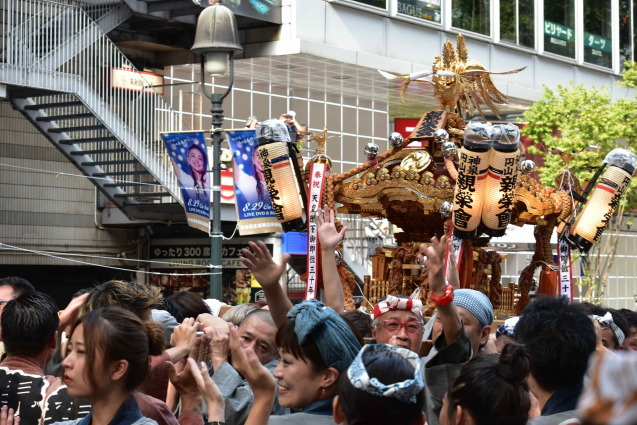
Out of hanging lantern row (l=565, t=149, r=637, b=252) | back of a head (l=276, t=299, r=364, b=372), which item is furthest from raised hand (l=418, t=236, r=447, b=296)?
hanging lantern row (l=565, t=149, r=637, b=252)

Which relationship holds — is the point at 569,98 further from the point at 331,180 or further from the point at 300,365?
the point at 300,365

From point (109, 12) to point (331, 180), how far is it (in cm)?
847

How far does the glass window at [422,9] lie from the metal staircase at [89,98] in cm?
676

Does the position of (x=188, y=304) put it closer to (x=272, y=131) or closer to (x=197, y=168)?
(x=272, y=131)

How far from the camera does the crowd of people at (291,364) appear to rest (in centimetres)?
370

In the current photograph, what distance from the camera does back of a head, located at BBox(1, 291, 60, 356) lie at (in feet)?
16.5

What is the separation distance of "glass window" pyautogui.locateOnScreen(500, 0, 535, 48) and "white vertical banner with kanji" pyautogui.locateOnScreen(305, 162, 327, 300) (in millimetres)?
16143

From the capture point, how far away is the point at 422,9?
81.4ft

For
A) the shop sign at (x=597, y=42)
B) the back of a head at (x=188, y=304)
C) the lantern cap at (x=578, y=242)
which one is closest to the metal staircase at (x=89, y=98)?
the lantern cap at (x=578, y=242)

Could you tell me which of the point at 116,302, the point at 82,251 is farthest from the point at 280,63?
the point at 116,302

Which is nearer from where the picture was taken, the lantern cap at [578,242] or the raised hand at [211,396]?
the raised hand at [211,396]

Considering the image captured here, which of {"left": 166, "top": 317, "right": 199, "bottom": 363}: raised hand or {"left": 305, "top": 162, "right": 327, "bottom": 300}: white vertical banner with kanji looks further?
{"left": 305, "top": 162, "right": 327, "bottom": 300}: white vertical banner with kanji

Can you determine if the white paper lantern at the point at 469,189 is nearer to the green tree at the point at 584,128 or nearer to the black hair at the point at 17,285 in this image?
the black hair at the point at 17,285

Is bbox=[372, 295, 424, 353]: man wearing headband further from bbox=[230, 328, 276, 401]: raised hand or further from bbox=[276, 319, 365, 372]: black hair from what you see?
bbox=[230, 328, 276, 401]: raised hand
